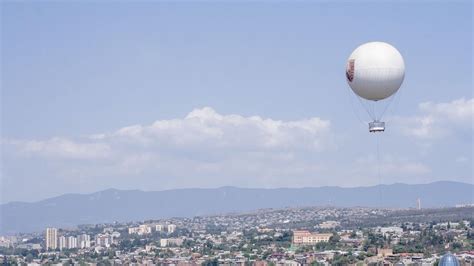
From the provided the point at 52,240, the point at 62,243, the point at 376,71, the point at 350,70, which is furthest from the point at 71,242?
the point at 376,71

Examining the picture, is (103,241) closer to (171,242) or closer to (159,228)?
(171,242)

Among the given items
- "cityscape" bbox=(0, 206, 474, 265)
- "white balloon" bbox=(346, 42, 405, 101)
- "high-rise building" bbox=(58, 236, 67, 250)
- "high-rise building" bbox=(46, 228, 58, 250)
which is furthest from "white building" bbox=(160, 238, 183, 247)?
"white balloon" bbox=(346, 42, 405, 101)

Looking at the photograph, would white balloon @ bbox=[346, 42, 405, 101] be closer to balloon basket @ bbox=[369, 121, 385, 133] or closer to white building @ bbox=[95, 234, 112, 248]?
balloon basket @ bbox=[369, 121, 385, 133]

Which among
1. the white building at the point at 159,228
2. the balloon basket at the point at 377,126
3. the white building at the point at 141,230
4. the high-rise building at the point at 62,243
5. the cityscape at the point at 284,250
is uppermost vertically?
the white building at the point at 159,228

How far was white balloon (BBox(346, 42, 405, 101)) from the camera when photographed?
3139 centimetres

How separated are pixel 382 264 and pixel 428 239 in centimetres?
1930

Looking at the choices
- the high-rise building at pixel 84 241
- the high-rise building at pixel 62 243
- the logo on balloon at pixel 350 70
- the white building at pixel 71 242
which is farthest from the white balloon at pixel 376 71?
the white building at pixel 71 242

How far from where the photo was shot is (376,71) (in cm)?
3136

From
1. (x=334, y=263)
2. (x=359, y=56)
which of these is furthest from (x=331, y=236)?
(x=359, y=56)

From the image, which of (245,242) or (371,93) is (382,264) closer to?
(245,242)

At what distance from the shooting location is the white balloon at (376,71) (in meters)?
31.4

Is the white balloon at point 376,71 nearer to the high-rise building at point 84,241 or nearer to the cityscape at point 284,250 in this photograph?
the cityscape at point 284,250

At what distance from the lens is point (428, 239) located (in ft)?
340

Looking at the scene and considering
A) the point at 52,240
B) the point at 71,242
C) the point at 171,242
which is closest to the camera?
the point at 171,242
